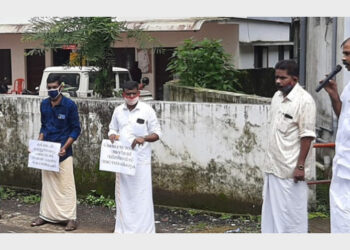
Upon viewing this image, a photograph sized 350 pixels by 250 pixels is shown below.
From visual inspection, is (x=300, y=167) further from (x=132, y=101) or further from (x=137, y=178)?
(x=132, y=101)

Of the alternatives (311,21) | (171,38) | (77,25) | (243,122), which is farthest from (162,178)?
(171,38)

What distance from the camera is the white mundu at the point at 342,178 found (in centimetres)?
470

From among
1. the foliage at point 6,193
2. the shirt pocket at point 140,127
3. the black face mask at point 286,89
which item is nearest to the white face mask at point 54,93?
the shirt pocket at point 140,127

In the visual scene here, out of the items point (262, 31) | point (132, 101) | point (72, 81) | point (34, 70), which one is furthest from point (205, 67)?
point (34, 70)

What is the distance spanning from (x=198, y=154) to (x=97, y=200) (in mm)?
1563

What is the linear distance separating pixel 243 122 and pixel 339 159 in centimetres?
296

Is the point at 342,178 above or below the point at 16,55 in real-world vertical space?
below

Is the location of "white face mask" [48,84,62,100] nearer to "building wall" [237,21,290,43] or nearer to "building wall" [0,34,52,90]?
"building wall" [237,21,290,43]

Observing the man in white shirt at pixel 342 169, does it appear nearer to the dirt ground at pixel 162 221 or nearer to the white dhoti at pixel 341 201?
the white dhoti at pixel 341 201

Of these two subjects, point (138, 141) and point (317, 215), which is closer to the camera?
point (138, 141)

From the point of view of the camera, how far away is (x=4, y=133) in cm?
932

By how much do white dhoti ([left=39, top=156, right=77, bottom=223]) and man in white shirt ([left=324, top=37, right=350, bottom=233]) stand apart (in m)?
3.55

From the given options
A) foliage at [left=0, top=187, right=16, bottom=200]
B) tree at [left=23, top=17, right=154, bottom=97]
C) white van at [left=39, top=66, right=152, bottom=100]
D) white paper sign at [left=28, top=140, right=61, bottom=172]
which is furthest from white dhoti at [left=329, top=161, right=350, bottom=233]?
white van at [left=39, top=66, right=152, bottom=100]

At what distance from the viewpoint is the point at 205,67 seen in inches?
466
